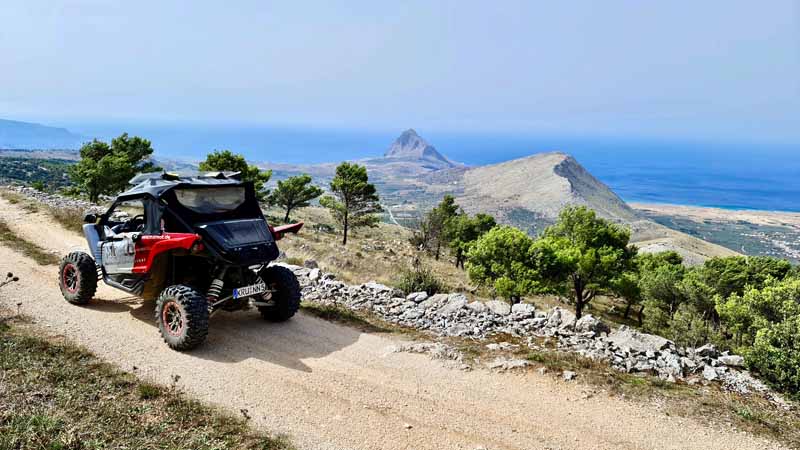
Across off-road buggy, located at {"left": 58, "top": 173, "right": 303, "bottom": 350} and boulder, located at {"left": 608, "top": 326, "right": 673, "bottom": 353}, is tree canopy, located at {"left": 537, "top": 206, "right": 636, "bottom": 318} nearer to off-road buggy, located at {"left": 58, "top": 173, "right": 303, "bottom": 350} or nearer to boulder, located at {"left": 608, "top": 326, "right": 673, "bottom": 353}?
boulder, located at {"left": 608, "top": 326, "right": 673, "bottom": 353}

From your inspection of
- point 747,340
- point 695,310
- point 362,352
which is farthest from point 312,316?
point 695,310

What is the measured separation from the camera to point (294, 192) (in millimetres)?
56375

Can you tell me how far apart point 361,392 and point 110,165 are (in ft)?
141

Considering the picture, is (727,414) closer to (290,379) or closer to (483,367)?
(483,367)

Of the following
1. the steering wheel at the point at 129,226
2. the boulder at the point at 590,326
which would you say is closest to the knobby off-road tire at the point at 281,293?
the steering wheel at the point at 129,226

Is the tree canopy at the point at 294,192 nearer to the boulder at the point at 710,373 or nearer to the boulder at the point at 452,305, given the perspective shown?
the boulder at the point at 452,305

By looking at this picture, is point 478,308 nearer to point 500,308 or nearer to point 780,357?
point 500,308

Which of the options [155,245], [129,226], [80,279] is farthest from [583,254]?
[80,279]

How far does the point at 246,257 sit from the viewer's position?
8.62 m

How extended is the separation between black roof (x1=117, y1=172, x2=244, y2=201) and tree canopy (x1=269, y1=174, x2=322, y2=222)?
46.7 meters

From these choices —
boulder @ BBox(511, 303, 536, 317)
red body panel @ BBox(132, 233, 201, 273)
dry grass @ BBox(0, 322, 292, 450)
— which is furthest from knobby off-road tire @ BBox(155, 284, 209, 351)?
boulder @ BBox(511, 303, 536, 317)

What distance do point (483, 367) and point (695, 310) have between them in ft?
104

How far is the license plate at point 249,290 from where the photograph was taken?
8.93 meters

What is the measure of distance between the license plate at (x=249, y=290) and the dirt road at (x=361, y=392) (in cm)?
96
